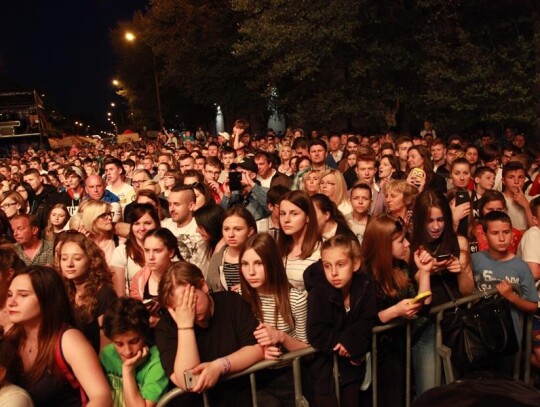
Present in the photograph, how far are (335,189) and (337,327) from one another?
314 centimetres

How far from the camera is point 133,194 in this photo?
8.45m

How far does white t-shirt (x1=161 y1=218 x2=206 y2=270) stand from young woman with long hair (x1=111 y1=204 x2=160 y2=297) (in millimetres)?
363

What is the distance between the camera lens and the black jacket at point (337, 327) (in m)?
3.62

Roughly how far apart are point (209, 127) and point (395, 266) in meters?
→ 46.0

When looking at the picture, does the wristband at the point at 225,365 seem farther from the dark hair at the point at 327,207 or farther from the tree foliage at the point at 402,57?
the tree foliage at the point at 402,57

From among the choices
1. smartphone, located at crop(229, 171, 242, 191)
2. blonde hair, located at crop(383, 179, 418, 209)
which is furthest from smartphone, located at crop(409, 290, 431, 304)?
smartphone, located at crop(229, 171, 242, 191)

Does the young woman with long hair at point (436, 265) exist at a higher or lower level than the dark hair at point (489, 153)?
lower

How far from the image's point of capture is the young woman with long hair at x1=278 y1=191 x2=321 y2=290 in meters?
4.93

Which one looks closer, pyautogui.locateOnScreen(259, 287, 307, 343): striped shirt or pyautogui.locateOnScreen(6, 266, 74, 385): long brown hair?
pyautogui.locateOnScreen(6, 266, 74, 385): long brown hair

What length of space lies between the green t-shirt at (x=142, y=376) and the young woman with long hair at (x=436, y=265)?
192cm

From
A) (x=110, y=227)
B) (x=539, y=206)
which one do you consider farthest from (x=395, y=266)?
(x=110, y=227)

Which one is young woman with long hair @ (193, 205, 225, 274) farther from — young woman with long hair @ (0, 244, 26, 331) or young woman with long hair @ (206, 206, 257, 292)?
young woman with long hair @ (0, 244, 26, 331)

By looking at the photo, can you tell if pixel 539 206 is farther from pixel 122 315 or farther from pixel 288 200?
pixel 122 315

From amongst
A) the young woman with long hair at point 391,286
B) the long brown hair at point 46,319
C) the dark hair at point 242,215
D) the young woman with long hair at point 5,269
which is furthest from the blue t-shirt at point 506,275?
the young woman with long hair at point 5,269
